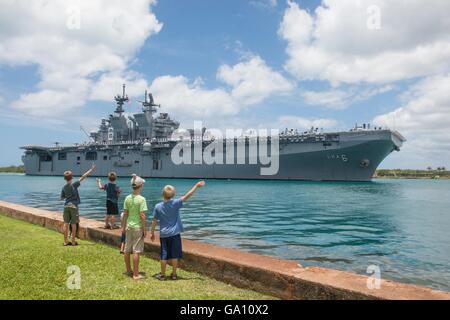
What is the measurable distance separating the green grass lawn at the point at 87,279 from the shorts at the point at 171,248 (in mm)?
349

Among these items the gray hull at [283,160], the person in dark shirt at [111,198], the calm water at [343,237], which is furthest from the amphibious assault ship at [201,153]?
the person in dark shirt at [111,198]

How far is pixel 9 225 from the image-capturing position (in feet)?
30.9

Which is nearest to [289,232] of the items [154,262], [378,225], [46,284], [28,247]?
[378,225]

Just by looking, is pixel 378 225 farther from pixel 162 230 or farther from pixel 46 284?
pixel 46 284

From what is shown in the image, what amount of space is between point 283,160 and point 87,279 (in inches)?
1901

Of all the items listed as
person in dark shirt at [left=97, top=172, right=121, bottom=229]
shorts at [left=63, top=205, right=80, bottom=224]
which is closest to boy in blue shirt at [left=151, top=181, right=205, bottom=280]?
shorts at [left=63, top=205, right=80, bottom=224]

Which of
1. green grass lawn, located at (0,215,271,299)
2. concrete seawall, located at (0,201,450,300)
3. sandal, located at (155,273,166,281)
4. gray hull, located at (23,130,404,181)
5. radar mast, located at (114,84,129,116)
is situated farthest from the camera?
radar mast, located at (114,84,129,116)

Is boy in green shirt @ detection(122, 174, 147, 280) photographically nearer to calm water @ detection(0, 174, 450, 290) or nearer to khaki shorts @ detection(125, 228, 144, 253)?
khaki shorts @ detection(125, 228, 144, 253)

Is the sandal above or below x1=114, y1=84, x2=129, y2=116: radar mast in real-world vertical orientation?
below

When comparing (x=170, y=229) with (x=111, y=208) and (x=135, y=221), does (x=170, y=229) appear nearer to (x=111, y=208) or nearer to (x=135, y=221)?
(x=135, y=221)

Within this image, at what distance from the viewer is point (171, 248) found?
5.33m

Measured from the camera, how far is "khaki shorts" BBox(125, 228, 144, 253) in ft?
18.1

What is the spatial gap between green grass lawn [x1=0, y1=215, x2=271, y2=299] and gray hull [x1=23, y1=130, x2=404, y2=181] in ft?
144
